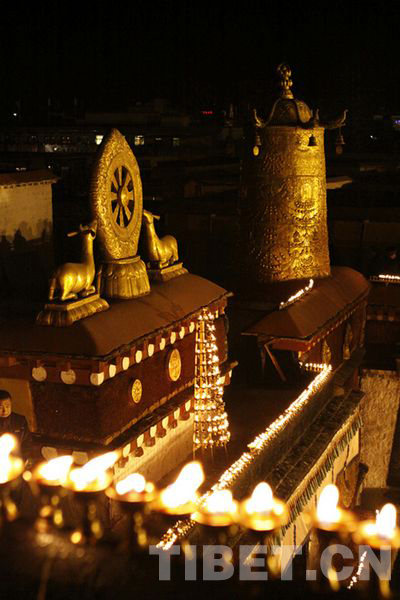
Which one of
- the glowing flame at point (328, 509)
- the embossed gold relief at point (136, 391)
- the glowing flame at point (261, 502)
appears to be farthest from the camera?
the embossed gold relief at point (136, 391)

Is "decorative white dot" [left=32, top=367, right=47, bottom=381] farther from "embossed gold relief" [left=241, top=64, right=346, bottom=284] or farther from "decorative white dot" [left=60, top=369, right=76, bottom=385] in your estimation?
"embossed gold relief" [left=241, top=64, right=346, bottom=284]

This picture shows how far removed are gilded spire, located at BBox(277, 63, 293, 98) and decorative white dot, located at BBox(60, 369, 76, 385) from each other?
5.73 meters

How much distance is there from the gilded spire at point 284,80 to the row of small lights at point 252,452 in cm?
361

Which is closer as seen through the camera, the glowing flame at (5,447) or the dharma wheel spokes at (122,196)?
the glowing flame at (5,447)

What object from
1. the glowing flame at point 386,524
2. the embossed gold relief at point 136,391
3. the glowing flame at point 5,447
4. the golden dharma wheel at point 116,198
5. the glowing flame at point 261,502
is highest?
the golden dharma wheel at point 116,198

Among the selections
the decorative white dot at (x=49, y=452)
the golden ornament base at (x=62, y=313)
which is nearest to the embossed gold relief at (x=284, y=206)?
the golden ornament base at (x=62, y=313)

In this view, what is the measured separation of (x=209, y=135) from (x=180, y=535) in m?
28.4

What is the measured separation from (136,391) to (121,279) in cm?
100

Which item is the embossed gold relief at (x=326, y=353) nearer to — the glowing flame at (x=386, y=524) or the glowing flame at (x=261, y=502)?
the glowing flame at (x=261, y=502)

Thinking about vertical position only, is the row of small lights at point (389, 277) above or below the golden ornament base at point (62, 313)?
below

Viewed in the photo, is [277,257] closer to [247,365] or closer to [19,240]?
[247,365]

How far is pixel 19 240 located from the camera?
400 inches

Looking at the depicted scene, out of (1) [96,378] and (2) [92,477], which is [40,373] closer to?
(1) [96,378]

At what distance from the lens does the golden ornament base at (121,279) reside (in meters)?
7.05
